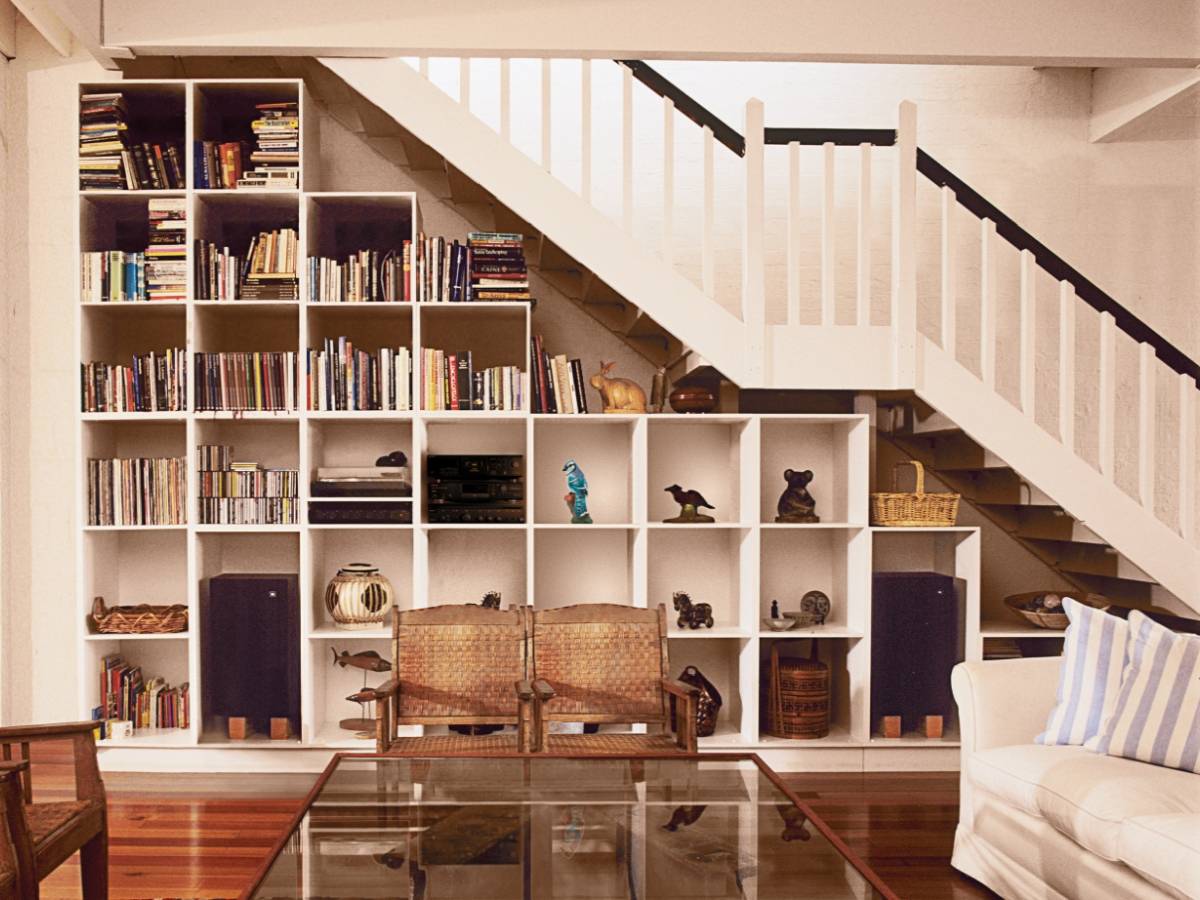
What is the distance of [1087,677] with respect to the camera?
10.3 feet

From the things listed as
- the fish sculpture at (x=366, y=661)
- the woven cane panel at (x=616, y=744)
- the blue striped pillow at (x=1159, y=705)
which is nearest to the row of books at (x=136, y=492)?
the fish sculpture at (x=366, y=661)

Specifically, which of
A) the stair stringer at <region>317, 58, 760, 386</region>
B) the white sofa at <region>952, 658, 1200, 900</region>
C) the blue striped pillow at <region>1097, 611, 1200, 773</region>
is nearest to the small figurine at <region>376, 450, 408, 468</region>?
the stair stringer at <region>317, 58, 760, 386</region>

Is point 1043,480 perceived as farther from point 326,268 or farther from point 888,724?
point 326,268

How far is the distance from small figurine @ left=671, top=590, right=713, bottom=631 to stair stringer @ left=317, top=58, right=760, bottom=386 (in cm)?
104

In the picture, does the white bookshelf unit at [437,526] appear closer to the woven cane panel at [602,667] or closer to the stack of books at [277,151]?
the stack of books at [277,151]

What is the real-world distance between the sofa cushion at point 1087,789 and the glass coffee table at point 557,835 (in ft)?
2.37

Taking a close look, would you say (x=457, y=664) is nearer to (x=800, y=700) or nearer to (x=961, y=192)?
(x=800, y=700)

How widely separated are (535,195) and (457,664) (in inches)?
75.4

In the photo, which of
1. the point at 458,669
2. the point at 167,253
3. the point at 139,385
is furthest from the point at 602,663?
the point at 167,253

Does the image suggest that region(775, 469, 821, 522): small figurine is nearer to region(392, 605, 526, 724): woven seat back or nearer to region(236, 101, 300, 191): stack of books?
region(392, 605, 526, 724): woven seat back

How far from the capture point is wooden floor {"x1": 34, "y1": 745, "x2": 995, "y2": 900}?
130 inches

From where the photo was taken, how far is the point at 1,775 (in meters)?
2.25

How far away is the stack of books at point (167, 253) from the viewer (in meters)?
4.54

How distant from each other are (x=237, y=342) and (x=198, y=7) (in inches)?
57.4
